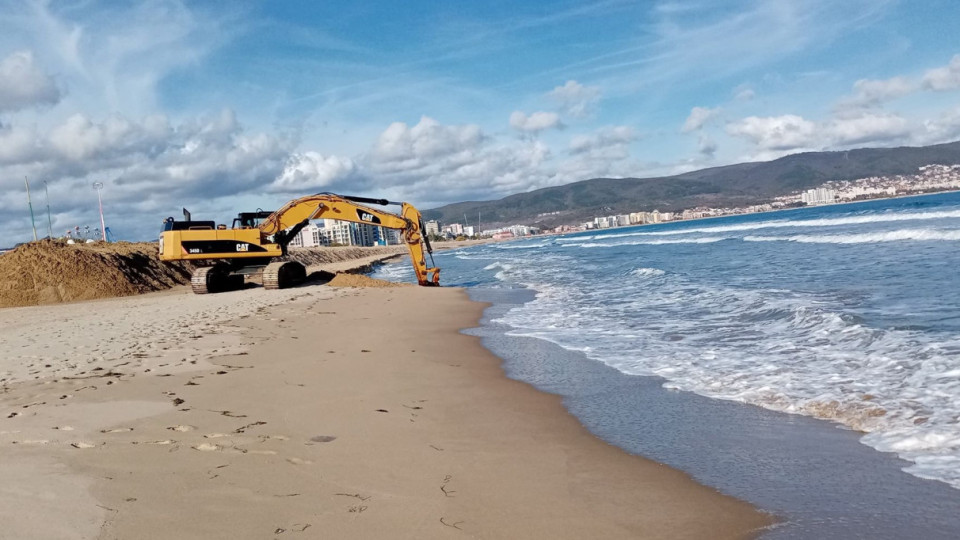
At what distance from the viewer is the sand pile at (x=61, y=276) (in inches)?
923

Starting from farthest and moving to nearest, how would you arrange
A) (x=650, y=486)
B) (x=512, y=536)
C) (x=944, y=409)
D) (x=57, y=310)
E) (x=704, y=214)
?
(x=704, y=214) < (x=57, y=310) < (x=944, y=409) < (x=650, y=486) < (x=512, y=536)

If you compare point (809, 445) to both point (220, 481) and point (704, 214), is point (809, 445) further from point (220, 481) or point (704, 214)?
point (704, 214)

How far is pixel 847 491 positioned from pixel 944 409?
2.15 meters

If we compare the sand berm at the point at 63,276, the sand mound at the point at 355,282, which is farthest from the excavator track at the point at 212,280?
the sand berm at the point at 63,276

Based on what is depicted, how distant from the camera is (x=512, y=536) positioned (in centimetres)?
325

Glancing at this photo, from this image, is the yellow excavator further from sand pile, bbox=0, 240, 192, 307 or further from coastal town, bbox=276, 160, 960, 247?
coastal town, bbox=276, 160, 960, 247

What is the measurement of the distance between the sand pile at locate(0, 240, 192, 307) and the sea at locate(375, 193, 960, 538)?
18.3m

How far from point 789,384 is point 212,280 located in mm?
21170

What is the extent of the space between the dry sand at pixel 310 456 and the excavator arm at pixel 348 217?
14.5 m

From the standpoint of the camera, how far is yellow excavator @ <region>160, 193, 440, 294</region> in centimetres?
2338

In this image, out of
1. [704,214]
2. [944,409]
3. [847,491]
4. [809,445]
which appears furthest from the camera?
[704,214]

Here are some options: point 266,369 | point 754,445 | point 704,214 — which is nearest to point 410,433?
point 754,445

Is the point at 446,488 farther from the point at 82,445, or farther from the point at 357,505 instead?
the point at 82,445

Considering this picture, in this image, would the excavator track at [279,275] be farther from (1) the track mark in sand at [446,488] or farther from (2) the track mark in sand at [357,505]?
(2) the track mark in sand at [357,505]
